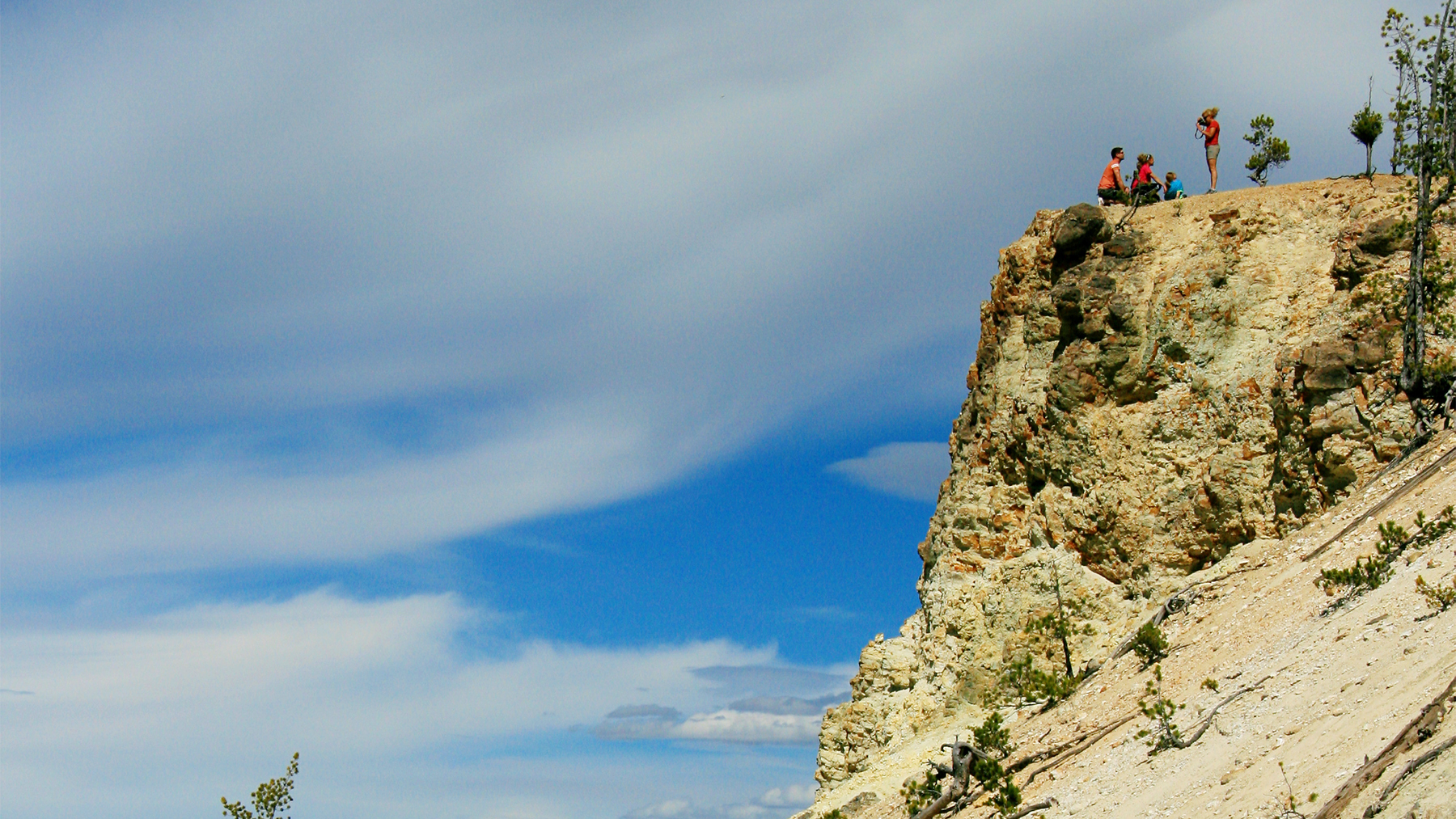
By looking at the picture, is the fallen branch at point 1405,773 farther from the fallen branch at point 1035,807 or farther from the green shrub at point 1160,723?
the fallen branch at point 1035,807

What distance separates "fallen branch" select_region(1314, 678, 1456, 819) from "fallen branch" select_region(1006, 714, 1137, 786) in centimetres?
705

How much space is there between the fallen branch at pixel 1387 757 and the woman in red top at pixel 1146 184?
19.3 metres

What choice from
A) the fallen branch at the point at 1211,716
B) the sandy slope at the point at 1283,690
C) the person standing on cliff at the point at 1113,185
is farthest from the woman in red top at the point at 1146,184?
the fallen branch at the point at 1211,716

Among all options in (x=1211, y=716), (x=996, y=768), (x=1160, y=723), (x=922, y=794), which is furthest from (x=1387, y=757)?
(x=922, y=794)

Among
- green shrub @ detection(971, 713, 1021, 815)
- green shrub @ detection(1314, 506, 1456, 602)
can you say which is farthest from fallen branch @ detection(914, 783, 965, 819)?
green shrub @ detection(1314, 506, 1456, 602)

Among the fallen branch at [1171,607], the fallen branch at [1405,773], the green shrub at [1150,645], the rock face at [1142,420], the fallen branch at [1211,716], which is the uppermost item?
the rock face at [1142,420]

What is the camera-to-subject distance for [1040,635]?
84.2 ft

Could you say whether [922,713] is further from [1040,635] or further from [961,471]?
[961,471]

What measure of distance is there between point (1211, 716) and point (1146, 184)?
652 inches

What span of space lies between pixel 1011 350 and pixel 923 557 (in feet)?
18.2

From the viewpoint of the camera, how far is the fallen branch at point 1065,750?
19.5 metres

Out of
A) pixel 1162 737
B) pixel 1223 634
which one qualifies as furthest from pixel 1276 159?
pixel 1162 737

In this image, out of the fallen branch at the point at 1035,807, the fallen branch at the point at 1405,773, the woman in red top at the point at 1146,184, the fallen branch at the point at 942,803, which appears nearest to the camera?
the fallen branch at the point at 1405,773

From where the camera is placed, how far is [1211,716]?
16.8 metres
